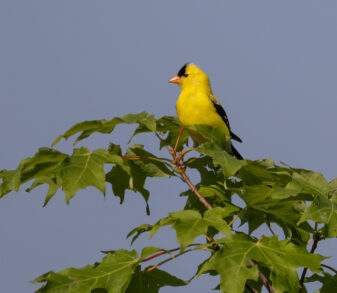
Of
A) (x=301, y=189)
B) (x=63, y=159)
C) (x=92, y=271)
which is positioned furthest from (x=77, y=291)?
(x=301, y=189)

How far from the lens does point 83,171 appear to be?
347 cm

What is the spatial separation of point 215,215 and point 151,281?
2.91 feet

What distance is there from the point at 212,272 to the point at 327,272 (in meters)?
0.96

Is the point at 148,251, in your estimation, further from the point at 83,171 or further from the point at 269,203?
the point at 269,203

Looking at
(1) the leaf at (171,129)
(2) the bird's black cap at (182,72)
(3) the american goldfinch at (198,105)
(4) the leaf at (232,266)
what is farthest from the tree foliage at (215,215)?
(2) the bird's black cap at (182,72)

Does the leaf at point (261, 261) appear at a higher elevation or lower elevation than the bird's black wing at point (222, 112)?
lower

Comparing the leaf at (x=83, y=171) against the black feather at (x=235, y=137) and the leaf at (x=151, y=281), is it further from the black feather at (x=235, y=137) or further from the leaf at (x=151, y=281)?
the black feather at (x=235, y=137)

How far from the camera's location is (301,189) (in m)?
3.57

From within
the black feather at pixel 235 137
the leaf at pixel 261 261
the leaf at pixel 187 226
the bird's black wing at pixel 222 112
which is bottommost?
the leaf at pixel 261 261

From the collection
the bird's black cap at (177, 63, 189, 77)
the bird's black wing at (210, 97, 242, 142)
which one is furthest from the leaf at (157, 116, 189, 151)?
the bird's black cap at (177, 63, 189, 77)

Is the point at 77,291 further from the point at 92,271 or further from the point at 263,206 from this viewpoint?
the point at 263,206

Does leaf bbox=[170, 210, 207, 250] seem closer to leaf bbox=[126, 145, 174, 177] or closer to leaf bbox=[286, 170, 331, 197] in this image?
leaf bbox=[286, 170, 331, 197]

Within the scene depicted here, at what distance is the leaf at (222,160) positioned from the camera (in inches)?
137

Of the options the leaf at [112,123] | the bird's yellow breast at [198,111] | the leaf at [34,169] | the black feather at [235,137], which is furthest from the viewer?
the black feather at [235,137]
